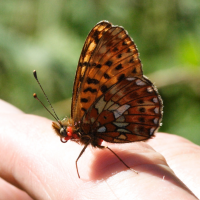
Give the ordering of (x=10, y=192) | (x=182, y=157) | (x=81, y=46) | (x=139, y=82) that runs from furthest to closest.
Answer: (x=81, y=46)
(x=182, y=157)
(x=10, y=192)
(x=139, y=82)

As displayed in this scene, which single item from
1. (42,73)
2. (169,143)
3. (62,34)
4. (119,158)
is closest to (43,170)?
(119,158)

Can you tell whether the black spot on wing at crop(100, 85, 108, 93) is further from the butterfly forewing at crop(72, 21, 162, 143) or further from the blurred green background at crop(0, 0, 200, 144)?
the blurred green background at crop(0, 0, 200, 144)

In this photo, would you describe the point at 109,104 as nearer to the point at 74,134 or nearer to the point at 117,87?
the point at 117,87

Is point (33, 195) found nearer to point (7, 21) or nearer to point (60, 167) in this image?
point (60, 167)

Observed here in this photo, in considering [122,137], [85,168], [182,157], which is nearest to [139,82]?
[122,137]

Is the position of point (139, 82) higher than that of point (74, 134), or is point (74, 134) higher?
point (139, 82)

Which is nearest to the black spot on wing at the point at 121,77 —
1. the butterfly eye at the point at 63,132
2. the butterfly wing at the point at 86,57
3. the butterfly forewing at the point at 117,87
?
the butterfly forewing at the point at 117,87

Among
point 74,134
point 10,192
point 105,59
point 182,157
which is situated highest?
point 105,59

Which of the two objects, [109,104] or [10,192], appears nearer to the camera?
[109,104]
